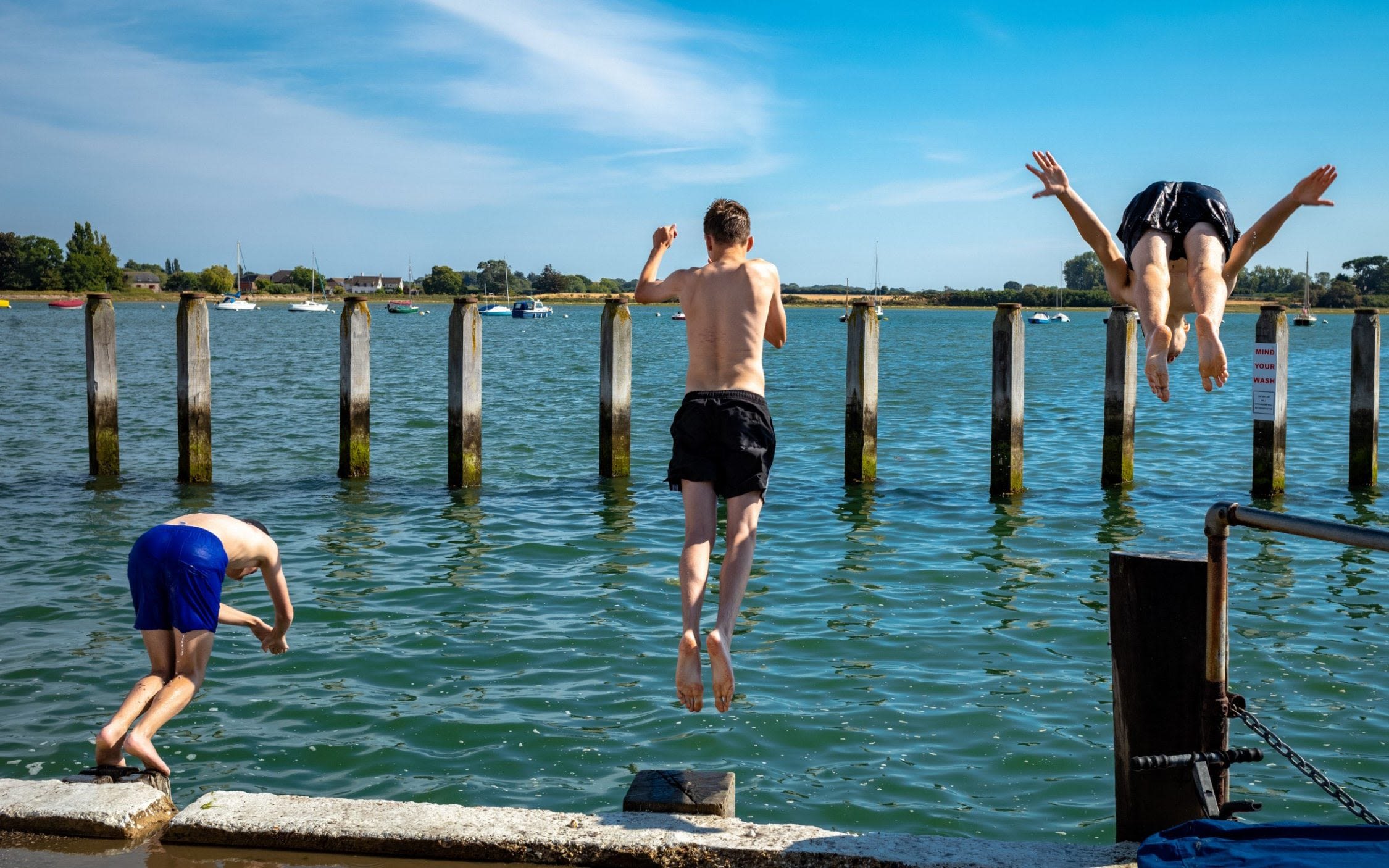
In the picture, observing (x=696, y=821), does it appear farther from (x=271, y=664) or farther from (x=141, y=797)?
(x=271, y=664)

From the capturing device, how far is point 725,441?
5805mm

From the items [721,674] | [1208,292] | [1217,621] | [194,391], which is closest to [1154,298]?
[1208,292]

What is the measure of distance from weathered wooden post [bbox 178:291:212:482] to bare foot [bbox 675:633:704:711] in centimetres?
1362

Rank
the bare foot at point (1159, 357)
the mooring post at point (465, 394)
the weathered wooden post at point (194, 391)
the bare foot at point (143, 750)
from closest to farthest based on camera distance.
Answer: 1. the bare foot at point (1159, 357)
2. the bare foot at point (143, 750)
3. the mooring post at point (465, 394)
4. the weathered wooden post at point (194, 391)

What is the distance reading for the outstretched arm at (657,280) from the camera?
234 inches

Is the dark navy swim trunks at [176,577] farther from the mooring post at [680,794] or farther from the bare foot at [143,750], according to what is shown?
the mooring post at [680,794]

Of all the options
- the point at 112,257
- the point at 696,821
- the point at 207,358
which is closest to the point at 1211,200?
the point at 696,821

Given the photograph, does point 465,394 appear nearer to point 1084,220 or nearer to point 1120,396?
point 1120,396

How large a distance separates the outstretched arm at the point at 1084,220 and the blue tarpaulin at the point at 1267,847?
244 cm

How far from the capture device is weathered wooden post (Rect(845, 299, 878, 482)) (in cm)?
1728

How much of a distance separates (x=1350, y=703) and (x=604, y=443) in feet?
37.8

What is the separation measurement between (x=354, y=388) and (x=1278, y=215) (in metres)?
14.4

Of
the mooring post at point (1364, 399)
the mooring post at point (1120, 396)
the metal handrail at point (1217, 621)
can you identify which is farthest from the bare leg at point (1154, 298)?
the mooring post at point (1364, 399)

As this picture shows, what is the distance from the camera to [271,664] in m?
10.0
